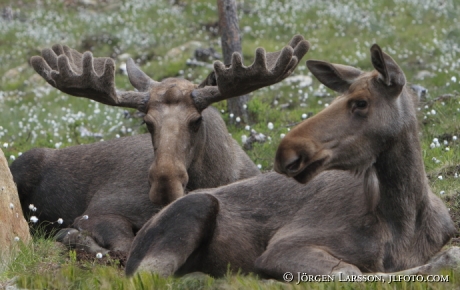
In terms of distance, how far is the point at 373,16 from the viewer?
2219 centimetres

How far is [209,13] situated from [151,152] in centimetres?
1473

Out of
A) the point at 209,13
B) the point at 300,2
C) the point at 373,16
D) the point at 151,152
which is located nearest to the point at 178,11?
the point at 209,13

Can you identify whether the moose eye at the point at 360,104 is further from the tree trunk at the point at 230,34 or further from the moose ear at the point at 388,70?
the tree trunk at the point at 230,34

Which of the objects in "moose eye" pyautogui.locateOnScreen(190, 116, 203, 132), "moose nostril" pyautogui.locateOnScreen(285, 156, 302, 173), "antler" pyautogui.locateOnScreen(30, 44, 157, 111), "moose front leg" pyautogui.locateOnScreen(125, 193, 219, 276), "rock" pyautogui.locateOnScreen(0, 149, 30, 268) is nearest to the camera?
"moose nostril" pyautogui.locateOnScreen(285, 156, 302, 173)

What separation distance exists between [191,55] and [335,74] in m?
13.3

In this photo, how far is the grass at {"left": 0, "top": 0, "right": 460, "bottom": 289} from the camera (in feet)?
28.3

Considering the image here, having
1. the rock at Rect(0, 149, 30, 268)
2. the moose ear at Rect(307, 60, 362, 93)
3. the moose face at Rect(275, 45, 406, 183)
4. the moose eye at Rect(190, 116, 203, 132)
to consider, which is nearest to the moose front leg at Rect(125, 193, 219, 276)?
the moose face at Rect(275, 45, 406, 183)

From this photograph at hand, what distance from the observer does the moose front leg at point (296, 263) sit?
631cm

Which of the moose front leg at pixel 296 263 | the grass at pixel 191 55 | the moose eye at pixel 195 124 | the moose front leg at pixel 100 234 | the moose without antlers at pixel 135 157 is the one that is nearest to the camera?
the moose front leg at pixel 296 263

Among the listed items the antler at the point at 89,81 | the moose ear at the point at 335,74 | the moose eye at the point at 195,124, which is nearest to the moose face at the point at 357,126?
the moose ear at the point at 335,74

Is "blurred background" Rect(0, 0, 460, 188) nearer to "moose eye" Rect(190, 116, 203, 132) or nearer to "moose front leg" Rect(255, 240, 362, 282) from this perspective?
"moose eye" Rect(190, 116, 203, 132)

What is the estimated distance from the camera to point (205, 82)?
955cm

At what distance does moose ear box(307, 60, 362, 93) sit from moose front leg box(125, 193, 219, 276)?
1488 mm

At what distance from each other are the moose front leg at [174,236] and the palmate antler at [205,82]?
207cm
